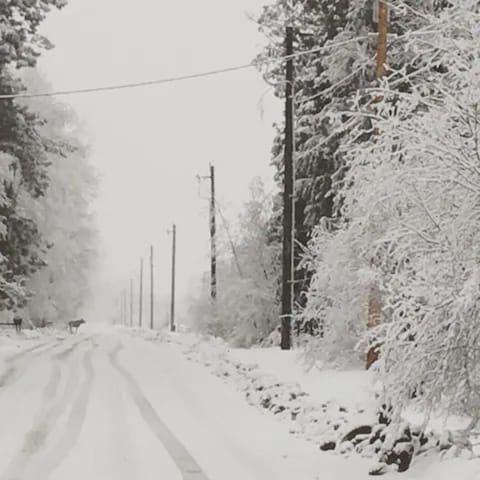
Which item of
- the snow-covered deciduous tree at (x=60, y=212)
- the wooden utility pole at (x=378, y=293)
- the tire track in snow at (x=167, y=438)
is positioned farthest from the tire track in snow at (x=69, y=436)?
the snow-covered deciduous tree at (x=60, y=212)

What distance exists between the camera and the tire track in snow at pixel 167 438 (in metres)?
9.40

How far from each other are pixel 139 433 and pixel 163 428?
59 cm

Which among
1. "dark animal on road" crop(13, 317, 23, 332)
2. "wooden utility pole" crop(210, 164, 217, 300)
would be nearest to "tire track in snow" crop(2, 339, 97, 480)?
"dark animal on road" crop(13, 317, 23, 332)

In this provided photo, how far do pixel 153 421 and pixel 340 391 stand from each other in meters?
2.97

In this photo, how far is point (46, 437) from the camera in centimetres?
1147

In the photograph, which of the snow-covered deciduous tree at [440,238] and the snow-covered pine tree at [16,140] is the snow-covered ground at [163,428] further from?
the snow-covered pine tree at [16,140]

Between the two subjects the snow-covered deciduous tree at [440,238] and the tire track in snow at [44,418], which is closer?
the snow-covered deciduous tree at [440,238]

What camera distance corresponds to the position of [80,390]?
56.5ft

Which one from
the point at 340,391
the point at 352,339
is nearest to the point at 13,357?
the point at 352,339

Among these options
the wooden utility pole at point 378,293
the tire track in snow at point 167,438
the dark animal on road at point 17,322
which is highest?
the wooden utility pole at point 378,293

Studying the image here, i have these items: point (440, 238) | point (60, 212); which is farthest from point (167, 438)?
point (60, 212)

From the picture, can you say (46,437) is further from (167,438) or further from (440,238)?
(440,238)

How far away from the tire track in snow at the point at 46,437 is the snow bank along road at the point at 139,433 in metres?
0.01

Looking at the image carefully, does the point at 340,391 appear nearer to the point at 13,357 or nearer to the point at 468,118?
the point at 468,118
